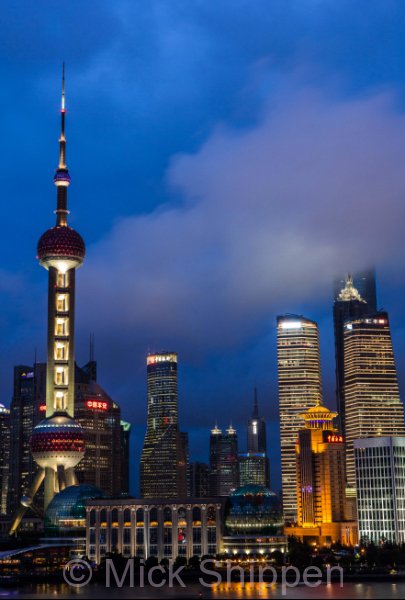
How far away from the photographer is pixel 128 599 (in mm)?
161250

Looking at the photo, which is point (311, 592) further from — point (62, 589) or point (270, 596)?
point (62, 589)

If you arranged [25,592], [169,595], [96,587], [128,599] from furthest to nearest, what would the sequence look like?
[96,587]
[25,592]
[169,595]
[128,599]

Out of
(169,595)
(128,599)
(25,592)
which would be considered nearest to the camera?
(128,599)

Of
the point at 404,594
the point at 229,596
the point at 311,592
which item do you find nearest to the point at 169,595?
the point at 229,596

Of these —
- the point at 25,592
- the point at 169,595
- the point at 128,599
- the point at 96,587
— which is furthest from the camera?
the point at 96,587

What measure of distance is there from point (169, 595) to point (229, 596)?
37.1ft

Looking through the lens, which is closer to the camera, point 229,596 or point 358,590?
point 229,596

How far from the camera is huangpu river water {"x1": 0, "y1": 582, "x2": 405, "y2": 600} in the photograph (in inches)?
6658

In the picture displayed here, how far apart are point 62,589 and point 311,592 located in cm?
4904

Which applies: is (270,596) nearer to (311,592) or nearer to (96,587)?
(311,592)

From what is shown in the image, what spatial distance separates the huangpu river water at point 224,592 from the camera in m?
169

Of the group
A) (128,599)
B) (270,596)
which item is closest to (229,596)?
(270,596)

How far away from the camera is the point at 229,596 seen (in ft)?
548

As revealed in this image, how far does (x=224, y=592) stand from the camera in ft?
580
